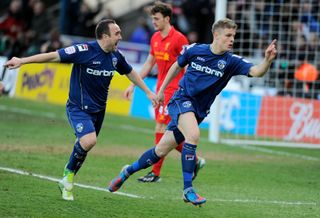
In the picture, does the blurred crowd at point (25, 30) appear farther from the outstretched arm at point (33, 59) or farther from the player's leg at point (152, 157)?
the outstretched arm at point (33, 59)

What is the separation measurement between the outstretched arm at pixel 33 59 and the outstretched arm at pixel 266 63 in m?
2.31

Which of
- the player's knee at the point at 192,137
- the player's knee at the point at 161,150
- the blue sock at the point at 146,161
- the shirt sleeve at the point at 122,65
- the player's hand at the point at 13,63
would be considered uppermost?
the player's hand at the point at 13,63

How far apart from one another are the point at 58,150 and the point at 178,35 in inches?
135

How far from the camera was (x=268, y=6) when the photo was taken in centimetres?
1970

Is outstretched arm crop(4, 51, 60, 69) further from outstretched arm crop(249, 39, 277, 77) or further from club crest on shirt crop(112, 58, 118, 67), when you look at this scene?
outstretched arm crop(249, 39, 277, 77)

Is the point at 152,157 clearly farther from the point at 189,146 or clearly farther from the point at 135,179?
the point at 135,179

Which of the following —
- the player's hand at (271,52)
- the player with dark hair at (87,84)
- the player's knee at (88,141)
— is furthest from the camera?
the player with dark hair at (87,84)

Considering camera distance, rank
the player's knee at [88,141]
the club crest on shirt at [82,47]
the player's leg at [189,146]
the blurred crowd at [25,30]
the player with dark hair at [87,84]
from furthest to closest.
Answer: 1. the blurred crowd at [25,30]
2. the club crest on shirt at [82,47]
3. the player with dark hair at [87,84]
4. the player's knee at [88,141]
5. the player's leg at [189,146]

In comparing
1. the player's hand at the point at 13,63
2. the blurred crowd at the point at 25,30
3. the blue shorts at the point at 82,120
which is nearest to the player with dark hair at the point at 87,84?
the blue shorts at the point at 82,120

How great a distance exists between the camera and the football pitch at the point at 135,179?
10039 mm

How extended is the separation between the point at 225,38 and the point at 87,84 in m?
1.74

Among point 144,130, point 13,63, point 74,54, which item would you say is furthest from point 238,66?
point 144,130

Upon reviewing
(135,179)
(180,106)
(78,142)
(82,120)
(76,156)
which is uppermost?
(180,106)

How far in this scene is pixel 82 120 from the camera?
414 inches
